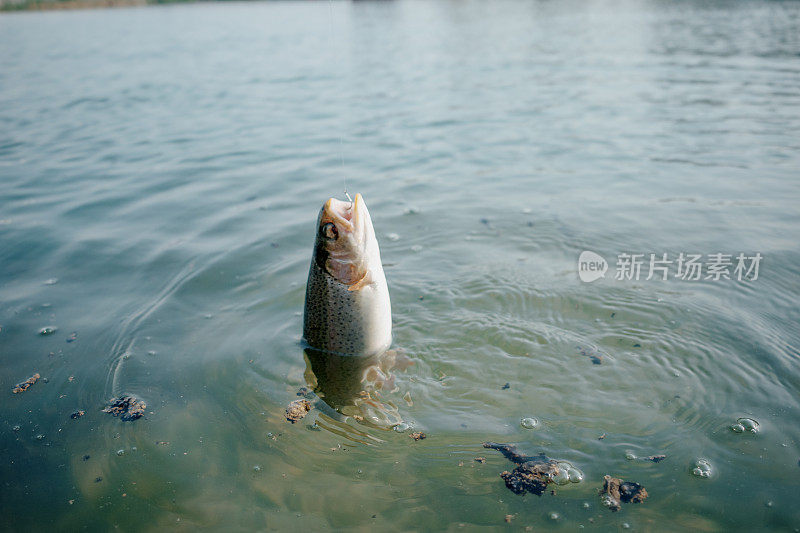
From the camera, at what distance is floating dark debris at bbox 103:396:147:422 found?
453 cm

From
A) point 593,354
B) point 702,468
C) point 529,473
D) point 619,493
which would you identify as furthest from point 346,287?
point 702,468

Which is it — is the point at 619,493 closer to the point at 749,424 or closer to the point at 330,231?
the point at 749,424

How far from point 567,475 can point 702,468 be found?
3.23 ft

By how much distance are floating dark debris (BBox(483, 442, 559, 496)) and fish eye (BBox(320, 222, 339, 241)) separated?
7.07ft

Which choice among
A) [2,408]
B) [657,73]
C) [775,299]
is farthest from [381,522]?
[657,73]

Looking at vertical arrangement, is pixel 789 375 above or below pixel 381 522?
above

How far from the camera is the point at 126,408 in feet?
15.1

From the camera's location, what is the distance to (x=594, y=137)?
11.6 meters

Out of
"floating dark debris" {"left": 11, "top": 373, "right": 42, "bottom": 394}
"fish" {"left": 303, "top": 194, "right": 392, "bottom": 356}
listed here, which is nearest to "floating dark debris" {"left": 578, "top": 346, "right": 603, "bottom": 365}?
"fish" {"left": 303, "top": 194, "right": 392, "bottom": 356}

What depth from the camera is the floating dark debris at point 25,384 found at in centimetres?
479

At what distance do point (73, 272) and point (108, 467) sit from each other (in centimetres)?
376

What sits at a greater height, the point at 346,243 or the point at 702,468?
the point at 346,243

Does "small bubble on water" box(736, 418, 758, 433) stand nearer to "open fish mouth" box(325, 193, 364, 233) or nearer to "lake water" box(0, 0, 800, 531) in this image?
"lake water" box(0, 0, 800, 531)

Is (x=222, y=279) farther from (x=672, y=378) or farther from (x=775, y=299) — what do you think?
(x=775, y=299)
